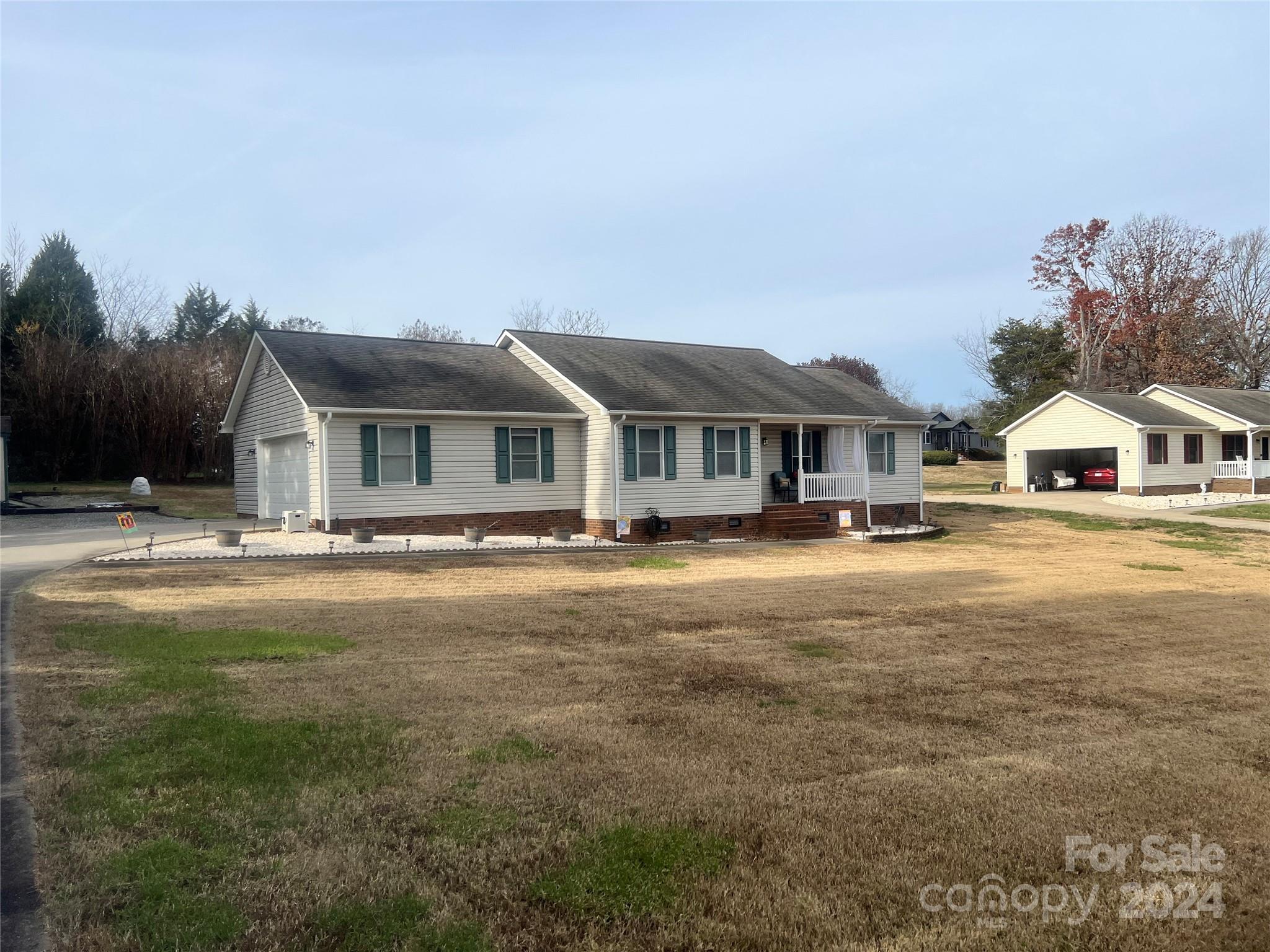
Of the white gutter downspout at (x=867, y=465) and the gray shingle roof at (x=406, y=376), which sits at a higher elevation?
the gray shingle roof at (x=406, y=376)

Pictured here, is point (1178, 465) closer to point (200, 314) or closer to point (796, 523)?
point (796, 523)

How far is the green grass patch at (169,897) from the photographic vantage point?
3.13 m

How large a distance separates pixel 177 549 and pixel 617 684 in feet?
38.1

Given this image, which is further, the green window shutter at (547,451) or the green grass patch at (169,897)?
the green window shutter at (547,451)

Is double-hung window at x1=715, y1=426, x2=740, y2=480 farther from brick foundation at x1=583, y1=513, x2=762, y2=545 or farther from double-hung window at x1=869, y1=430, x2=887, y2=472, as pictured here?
double-hung window at x1=869, y1=430, x2=887, y2=472

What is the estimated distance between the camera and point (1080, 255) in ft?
182

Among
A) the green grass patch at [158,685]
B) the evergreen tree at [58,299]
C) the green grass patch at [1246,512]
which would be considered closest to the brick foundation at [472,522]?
the green grass patch at [158,685]

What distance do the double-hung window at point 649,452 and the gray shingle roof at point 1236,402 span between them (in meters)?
30.5

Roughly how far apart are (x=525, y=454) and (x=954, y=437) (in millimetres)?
54657

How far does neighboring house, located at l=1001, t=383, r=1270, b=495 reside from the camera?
37375mm

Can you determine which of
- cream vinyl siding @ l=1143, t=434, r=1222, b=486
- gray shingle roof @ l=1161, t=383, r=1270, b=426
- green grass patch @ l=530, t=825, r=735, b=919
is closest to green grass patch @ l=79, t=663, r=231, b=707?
green grass patch @ l=530, t=825, r=735, b=919

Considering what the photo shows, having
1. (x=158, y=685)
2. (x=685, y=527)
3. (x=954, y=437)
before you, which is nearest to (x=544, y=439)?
(x=685, y=527)

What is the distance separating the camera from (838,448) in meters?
23.7

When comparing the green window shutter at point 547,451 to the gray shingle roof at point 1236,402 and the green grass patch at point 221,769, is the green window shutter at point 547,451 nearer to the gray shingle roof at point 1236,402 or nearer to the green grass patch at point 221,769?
the green grass patch at point 221,769
